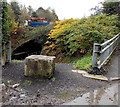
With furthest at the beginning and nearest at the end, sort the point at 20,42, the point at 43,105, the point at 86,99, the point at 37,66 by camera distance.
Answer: the point at 20,42, the point at 37,66, the point at 86,99, the point at 43,105

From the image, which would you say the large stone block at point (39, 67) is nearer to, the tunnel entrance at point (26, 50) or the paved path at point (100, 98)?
the paved path at point (100, 98)

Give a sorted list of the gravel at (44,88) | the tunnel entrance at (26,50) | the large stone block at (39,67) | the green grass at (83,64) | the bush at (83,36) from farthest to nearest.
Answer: the tunnel entrance at (26,50), the bush at (83,36), the green grass at (83,64), the large stone block at (39,67), the gravel at (44,88)

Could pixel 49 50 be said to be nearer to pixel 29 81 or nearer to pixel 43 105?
pixel 29 81

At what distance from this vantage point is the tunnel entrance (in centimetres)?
1320

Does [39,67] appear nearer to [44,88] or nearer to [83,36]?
[44,88]

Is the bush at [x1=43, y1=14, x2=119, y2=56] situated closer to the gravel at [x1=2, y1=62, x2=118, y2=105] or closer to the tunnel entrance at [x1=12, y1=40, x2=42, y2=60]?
the tunnel entrance at [x1=12, y1=40, x2=42, y2=60]

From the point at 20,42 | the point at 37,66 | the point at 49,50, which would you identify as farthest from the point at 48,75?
the point at 20,42

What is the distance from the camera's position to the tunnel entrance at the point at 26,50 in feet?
43.3

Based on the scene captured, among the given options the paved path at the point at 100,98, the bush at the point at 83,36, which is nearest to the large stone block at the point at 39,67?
the paved path at the point at 100,98

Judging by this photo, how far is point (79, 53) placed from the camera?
9172mm

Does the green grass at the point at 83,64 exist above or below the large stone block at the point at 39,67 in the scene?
below

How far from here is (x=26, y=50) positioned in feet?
45.7

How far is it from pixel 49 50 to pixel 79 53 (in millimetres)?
3053

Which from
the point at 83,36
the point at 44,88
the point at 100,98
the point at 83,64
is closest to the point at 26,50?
the point at 83,36
